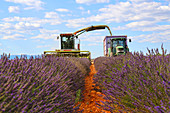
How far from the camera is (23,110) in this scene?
1568mm

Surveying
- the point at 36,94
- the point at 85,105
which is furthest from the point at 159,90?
the point at 85,105

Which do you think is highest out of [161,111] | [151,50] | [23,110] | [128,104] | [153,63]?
[151,50]

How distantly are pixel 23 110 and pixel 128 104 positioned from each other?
1766 millimetres

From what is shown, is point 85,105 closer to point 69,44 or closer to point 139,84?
point 139,84

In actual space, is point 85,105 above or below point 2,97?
below

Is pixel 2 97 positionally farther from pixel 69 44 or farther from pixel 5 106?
pixel 69 44

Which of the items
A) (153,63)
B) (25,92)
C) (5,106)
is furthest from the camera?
(153,63)

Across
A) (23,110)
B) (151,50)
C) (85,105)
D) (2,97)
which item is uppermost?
(151,50)

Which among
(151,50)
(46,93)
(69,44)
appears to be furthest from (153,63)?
(69,44)

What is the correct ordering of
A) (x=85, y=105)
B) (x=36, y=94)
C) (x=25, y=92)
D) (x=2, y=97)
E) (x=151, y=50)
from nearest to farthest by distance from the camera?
(x=2, y=97)
(x=25, y=92)
(x=36, y=94)
(x=151, y=50)
(x=85, y=105)

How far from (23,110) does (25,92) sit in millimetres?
290

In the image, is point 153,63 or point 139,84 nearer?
point 139,84

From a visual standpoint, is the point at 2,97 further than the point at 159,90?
No

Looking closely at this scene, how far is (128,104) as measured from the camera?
276 cm
